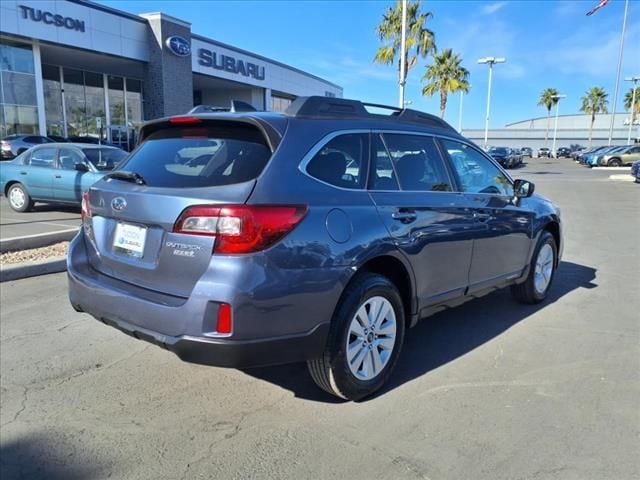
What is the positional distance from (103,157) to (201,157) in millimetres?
9235

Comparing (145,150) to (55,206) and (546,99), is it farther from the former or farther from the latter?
(546,99)

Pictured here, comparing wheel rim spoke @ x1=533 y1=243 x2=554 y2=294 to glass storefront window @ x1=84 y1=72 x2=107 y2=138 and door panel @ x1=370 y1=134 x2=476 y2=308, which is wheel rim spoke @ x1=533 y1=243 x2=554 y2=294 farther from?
glass storefront window @ x1=84 y1=72 x2=107 y2=138

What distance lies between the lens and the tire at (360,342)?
3111 mm

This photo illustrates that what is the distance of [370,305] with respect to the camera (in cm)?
331

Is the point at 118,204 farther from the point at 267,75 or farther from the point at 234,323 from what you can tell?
the point at 267,75

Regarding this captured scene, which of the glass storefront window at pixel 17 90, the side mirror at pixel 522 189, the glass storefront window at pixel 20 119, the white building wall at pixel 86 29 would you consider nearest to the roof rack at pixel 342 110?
the side mirror at pixel 522 189

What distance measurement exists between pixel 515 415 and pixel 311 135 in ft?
7.16

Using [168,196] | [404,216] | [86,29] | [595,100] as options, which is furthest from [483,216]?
[595,100]

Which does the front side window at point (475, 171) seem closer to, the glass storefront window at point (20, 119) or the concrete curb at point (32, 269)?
the concrete curb at point (32, 269)

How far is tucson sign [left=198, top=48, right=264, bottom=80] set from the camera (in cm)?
3198

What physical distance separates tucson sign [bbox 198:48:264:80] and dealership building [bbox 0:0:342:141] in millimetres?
62

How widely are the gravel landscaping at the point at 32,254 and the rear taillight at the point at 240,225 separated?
4.92 metres

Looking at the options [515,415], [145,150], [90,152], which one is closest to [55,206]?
[90,152]

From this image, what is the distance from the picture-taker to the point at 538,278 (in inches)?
214
